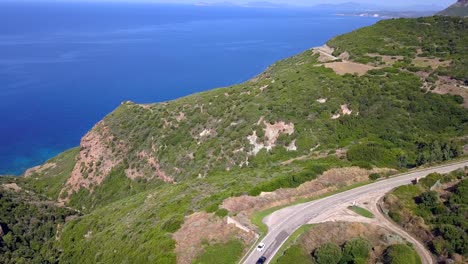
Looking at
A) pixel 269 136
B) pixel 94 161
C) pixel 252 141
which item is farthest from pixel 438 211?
pixel 94 161

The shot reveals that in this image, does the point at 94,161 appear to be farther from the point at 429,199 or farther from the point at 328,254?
the point at 429,199

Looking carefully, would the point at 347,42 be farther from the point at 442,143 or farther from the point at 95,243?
the point at 95,243

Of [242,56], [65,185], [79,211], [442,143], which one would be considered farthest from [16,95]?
[442,143]

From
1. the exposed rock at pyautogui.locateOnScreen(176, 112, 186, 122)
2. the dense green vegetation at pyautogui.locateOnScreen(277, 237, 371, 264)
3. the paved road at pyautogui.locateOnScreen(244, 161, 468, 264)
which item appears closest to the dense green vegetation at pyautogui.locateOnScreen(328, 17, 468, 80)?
the paved road at pyautogui.locateOnScreen(244, 161, 468, 264)

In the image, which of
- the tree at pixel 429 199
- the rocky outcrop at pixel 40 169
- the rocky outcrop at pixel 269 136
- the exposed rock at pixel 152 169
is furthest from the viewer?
the rocky outcrop at pixel 40 169

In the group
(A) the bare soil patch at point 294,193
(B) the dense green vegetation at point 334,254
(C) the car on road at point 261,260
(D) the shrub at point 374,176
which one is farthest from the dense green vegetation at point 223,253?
(D) the shrub at point 374,176

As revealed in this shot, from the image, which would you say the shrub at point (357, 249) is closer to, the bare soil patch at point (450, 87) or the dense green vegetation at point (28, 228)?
the dense green vegetation at point (28, 228)
